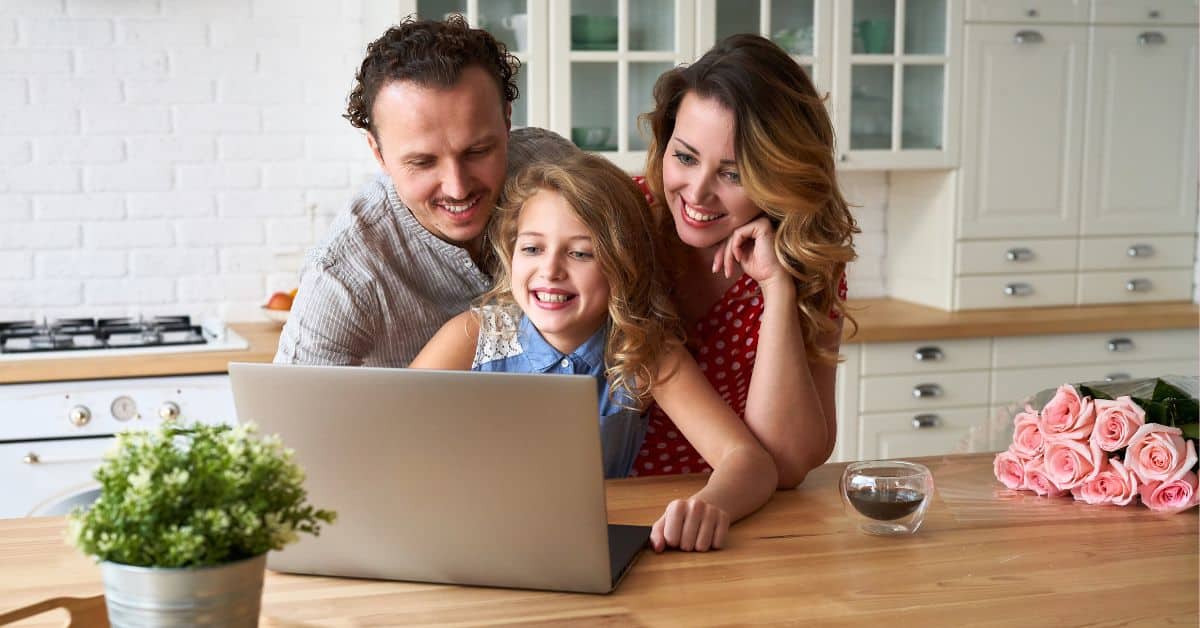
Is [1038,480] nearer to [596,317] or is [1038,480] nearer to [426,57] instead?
[596,317]

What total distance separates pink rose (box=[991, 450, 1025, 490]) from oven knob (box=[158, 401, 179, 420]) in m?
1.98

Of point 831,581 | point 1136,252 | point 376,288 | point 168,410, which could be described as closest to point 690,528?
point 831,581

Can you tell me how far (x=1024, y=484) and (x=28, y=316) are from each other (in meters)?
2.85

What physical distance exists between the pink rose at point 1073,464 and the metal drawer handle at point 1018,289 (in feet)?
7.56

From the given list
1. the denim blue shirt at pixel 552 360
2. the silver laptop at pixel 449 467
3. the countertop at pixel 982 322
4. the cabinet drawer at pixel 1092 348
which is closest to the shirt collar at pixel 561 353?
the denim blue shirt at pixel 552 360

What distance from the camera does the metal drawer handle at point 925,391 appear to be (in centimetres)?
368

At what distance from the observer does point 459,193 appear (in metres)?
1.95

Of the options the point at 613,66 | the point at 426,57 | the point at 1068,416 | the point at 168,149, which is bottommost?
the point at 1068,416

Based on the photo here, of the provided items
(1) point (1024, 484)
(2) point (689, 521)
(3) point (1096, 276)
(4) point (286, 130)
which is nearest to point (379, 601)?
(2) point (689, 521)

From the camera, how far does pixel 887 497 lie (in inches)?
60.2

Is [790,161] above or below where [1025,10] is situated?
below

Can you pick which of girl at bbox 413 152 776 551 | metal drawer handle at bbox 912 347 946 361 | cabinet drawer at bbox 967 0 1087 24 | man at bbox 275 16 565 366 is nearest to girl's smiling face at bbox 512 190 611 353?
girl at bbox 413 152 776 551

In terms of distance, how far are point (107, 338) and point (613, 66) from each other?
1618mm

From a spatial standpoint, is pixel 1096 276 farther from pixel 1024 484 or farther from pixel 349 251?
pixel 349 251
